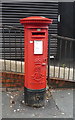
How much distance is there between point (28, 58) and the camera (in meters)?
4.39

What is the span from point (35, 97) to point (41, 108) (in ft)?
0.89

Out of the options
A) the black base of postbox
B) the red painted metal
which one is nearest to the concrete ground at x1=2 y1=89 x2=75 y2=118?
the black base of postbox

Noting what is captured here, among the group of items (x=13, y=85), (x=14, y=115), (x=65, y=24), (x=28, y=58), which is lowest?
(x=14, y=115)

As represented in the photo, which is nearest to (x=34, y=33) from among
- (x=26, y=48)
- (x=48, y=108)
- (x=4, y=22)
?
(x=26, y=48)

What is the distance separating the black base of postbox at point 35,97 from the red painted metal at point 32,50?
86 millimetres

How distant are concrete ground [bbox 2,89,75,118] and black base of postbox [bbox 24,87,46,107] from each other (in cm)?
10

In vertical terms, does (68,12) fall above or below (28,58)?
above

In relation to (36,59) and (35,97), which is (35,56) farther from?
(35,97)

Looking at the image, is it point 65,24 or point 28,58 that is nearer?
point 28,58

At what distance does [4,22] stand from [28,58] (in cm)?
398

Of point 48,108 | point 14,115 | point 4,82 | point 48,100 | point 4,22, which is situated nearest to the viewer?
point 14,115

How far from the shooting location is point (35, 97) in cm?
Result: 451

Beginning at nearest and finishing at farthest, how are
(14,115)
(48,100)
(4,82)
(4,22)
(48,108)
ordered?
(14,115)
(48,108)
(48,100)
(4,82)
(4,22)

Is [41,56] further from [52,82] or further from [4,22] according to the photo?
[4,22]
